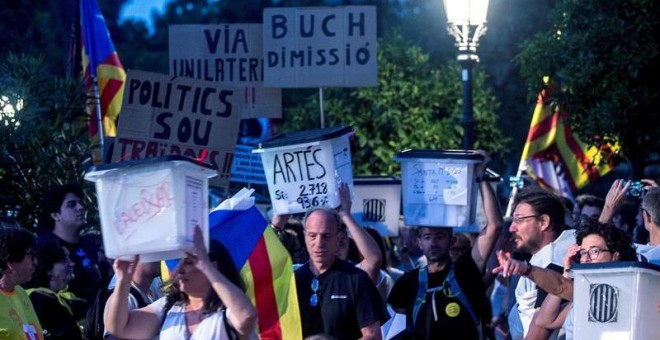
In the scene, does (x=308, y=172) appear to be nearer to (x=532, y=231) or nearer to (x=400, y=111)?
(x=532, y=231)

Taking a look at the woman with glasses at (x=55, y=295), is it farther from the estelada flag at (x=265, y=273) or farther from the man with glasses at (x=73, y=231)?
the estelada flag at (x=265, y=273)

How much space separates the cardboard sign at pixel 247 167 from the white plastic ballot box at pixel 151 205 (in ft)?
23.8

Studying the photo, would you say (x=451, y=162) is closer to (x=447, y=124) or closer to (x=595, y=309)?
(x=595, y=309)

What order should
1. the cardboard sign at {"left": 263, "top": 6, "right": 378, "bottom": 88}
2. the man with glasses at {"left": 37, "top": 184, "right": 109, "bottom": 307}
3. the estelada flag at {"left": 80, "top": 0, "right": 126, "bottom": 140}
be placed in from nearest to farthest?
the man with glasses at {"left": 37, "top": 184, "right": 109, "bottom": 307}
the cardboard sign at {"left": 263, "top": 6, "right": 378, "bottom": 88}
the estelada flag at {"left": 80, "top": 0, "right": 126, "bottom": 140}

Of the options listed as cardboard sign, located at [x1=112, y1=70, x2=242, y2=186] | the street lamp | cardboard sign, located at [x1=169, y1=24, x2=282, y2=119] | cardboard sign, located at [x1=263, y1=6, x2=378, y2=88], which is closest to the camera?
cardboard sign, located at [x1=112, y1=70, x2=242, y2=186]

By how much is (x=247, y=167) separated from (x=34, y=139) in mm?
2671

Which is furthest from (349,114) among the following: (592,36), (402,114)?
(592,36)

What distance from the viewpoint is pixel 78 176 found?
12.1 m

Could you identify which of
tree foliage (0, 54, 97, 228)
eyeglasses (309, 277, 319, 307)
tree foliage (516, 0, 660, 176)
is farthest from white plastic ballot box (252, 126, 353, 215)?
tree foliage (516, 0, 660, 176)

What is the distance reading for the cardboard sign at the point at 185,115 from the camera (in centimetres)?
1187

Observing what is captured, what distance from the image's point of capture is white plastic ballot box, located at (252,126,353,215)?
8844 millimetres

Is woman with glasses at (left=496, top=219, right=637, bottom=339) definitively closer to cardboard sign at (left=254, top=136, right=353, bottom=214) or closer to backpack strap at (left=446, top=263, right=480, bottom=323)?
backpack strap at (left=446, top=263, right=480, bottom=323)

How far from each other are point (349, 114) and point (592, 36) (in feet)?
Result: 27.0

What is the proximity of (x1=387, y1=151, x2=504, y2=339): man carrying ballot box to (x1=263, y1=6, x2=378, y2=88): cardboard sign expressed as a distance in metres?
4.64
